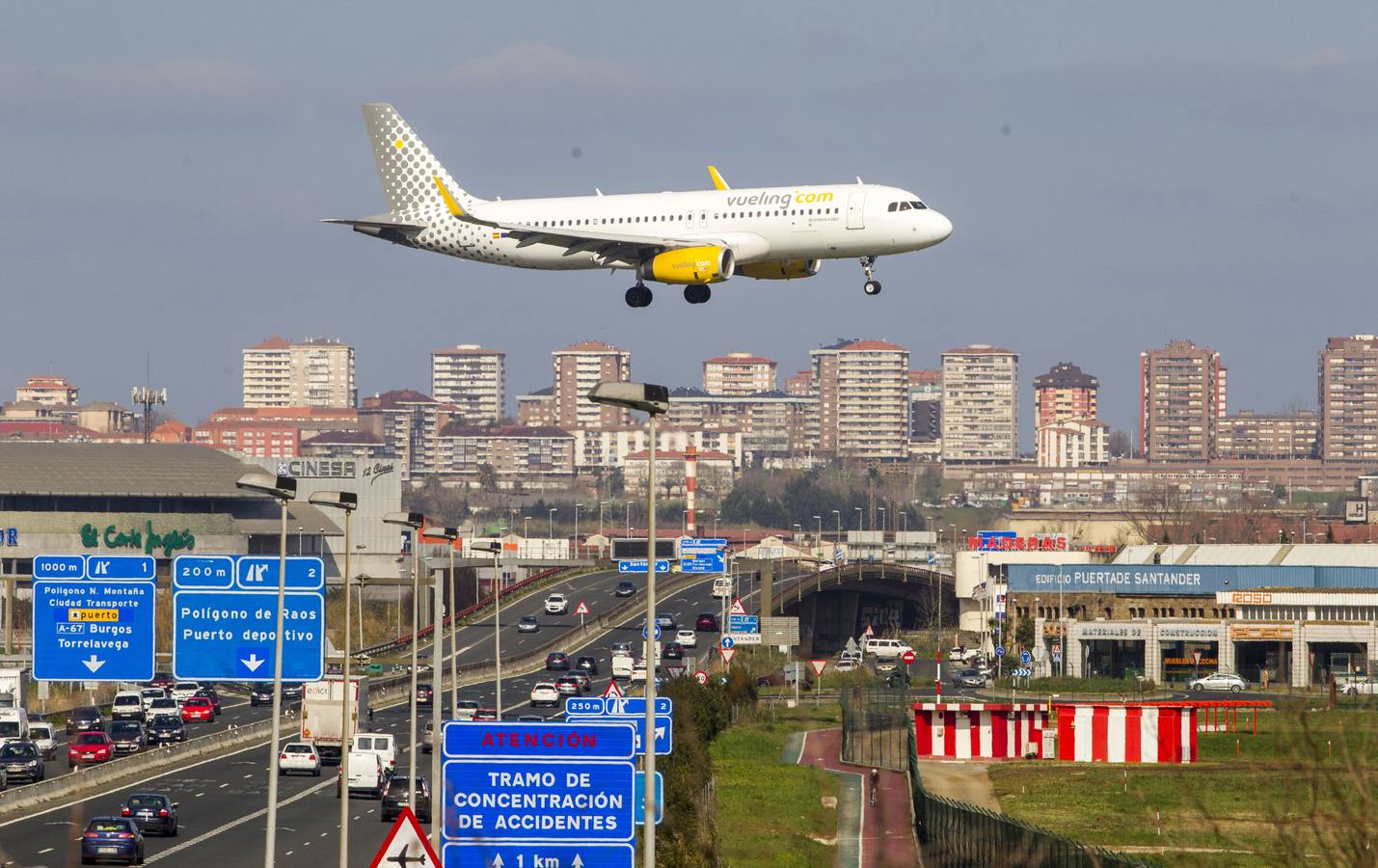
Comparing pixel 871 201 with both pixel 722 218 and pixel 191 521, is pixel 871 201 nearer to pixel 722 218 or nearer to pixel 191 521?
pixel 722 218

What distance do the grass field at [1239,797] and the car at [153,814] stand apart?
76.8 feet

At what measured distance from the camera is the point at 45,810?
6600cm

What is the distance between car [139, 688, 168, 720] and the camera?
106 metres

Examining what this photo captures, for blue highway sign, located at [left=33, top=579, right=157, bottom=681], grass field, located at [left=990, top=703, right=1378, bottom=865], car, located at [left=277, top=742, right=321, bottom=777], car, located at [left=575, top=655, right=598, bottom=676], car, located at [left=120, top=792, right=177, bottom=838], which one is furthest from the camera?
car, located at [left=575, top=655, right=598, bottom=676]

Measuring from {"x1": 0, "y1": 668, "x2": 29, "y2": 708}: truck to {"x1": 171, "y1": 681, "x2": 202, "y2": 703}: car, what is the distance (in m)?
13.9

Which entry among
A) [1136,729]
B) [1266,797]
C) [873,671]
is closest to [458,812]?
[1266,797]

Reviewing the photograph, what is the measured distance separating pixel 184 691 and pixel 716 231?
66.9 m

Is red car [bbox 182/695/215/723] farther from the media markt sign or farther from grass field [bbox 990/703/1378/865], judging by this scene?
the media markt sign

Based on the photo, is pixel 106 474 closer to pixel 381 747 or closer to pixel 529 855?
pixel 381 747

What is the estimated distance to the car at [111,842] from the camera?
169ft

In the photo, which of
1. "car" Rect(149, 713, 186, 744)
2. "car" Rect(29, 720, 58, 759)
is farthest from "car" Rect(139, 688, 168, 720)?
"car" Rect(29, 720, 58, 759)

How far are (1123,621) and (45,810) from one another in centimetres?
8936

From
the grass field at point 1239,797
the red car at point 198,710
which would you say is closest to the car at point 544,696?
the red car at point 198,710

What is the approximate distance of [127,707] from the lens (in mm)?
105000
